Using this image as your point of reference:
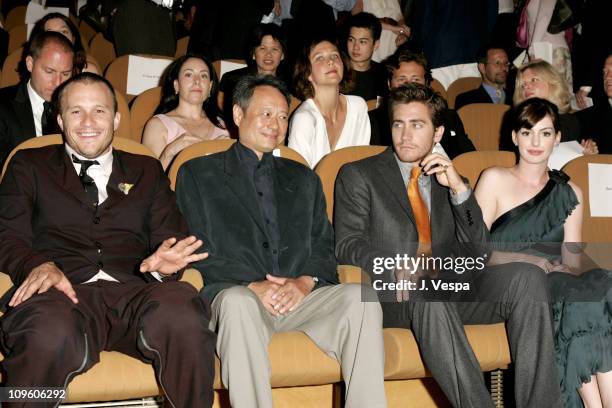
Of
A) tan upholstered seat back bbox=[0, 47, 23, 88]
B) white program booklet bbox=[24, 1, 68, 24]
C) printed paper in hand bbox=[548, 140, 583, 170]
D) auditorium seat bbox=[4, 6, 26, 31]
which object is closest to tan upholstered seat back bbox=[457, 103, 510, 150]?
printed paper in hand bbox=[548, 140, 583, 170]

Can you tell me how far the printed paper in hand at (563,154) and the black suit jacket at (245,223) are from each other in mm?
1498

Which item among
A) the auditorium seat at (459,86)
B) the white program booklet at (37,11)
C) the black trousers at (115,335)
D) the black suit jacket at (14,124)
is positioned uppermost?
the white program booklet at (37,11)

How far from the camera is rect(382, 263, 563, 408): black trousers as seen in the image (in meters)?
2.85

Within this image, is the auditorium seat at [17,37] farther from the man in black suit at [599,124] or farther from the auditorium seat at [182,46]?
the man in black suit at [599,124]

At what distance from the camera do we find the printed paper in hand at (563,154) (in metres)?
4.27

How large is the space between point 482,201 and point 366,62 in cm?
215

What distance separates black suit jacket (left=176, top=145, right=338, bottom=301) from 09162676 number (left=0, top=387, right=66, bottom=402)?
74cm

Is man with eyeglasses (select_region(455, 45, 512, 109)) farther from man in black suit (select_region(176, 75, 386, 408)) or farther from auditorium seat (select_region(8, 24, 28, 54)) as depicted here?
auditorium seat (select_region(8, 24, 28, 54))

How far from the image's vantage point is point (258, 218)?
10.4 feet

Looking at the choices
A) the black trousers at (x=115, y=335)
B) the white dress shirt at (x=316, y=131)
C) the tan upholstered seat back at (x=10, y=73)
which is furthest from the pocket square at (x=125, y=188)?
the tan upholstered seat back at (x=10, y=73)

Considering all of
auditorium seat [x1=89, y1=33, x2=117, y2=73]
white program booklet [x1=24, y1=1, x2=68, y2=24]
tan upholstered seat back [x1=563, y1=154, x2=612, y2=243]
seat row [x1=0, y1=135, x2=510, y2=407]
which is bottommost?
seat row [x1=0, y1=135, x2=510, y2=407]

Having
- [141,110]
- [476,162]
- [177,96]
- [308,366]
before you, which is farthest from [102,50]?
[308,366]

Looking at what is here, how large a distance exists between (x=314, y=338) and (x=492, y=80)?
3.82 m

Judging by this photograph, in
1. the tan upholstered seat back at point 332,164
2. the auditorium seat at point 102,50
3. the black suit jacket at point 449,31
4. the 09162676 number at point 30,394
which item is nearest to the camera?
the 09162676 number at point 30,394
